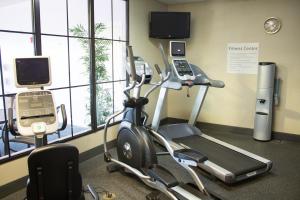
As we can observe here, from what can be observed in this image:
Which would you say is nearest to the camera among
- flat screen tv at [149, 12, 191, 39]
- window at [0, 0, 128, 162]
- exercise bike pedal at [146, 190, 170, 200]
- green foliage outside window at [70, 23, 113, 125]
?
exercise bike pedal at [146, 190, 170, 200]

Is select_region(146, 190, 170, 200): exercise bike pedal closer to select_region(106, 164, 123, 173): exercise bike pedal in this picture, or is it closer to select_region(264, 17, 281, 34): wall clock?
select_region(106, 164, 123, 173): exercise bike pedal

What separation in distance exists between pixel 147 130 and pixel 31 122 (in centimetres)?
135

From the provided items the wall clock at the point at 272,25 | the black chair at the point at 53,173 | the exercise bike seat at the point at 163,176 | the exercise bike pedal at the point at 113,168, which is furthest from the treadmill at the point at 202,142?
the wall clock at the point at 272,25

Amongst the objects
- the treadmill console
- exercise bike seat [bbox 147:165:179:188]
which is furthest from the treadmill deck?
the treadmill console

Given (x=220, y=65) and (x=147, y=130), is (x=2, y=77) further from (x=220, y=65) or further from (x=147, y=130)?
(x=220, y=65)

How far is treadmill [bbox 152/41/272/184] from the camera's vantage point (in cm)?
317

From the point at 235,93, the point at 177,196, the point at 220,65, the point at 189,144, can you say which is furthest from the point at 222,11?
the point at 177,196

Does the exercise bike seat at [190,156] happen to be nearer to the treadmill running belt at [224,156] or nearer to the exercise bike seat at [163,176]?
the exercise bike seat at [163,176]

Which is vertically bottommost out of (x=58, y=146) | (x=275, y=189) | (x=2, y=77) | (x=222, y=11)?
(x=275, y=189)

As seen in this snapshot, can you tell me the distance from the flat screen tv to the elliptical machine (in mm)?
1824

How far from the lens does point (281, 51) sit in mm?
4668

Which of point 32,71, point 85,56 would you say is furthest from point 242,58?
point 32,71

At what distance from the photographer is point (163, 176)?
264cm

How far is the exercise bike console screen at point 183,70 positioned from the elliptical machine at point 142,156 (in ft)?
2.43
